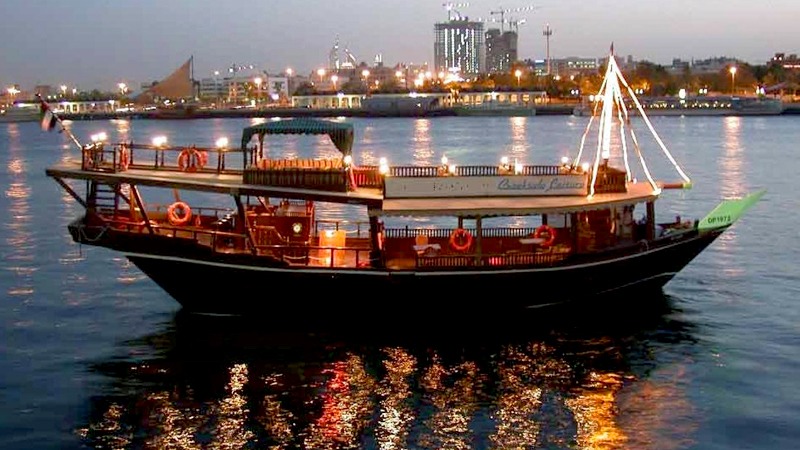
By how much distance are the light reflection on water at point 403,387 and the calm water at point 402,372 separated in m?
0.04

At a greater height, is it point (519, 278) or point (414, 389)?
point (519, 278)

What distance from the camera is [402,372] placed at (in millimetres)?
16969

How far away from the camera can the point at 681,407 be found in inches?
615

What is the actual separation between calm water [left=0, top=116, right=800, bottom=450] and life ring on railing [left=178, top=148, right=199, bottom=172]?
2.95m

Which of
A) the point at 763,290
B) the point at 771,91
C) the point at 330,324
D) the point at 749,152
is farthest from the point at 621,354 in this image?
the point at 771,91

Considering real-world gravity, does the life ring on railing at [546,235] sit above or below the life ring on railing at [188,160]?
below

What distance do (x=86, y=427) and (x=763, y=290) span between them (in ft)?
52.6

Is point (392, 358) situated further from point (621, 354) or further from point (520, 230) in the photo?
point (520, 230)

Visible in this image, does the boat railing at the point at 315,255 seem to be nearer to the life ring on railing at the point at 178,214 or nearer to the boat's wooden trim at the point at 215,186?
the boat's wooden trim at the point at 215,186

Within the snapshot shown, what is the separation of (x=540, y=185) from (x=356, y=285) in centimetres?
414

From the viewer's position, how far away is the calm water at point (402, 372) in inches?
575

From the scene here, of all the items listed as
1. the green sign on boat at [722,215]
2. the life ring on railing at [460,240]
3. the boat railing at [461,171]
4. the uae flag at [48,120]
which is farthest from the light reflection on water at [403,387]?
the uae flag at [48,120]

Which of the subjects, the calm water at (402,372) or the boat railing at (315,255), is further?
the boat railing at (315,255)

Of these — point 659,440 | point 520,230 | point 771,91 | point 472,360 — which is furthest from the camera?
point 771,91
